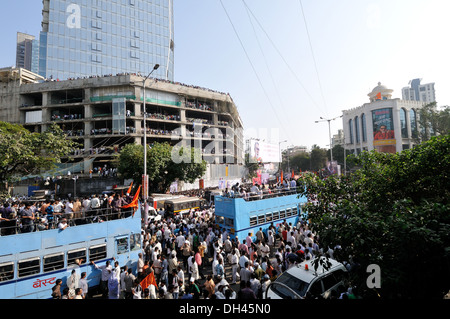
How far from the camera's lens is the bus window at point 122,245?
10008mm

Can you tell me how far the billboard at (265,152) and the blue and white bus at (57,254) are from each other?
37352 mm

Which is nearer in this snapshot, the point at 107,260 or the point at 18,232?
the point at 18,232

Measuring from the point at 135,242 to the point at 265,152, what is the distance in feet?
130

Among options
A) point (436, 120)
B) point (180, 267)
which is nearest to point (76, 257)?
point (180, 267)

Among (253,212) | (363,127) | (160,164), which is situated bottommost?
(253,212)

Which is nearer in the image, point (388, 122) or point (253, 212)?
point (253, 212)

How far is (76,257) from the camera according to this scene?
8.84 m

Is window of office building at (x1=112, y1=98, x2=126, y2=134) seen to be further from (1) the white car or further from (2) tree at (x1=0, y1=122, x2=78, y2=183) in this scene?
(1) the white car

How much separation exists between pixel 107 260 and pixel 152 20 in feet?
211

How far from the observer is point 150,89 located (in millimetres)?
38000

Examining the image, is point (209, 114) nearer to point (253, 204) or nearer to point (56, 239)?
point (253, 204)

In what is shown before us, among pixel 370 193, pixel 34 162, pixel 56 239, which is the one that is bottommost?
pixel 56 239

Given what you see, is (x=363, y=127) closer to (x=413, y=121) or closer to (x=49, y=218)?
(x=413, y=121)
